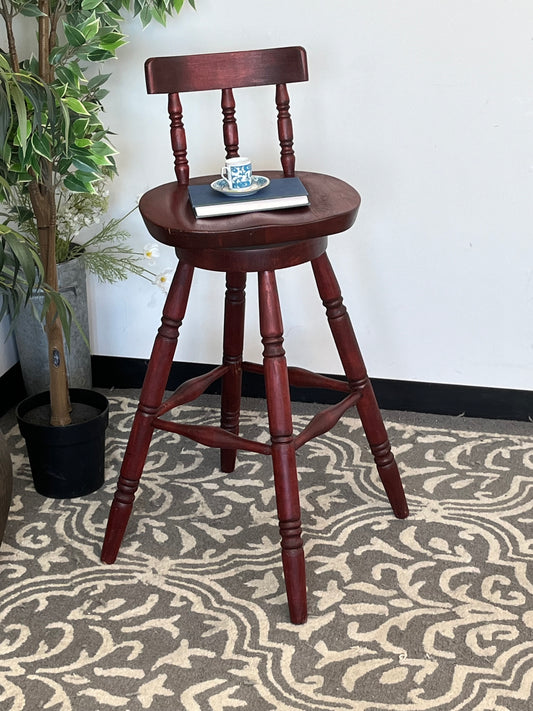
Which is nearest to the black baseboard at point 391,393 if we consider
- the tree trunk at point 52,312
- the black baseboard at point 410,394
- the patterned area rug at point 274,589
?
the black baseboard at point 410,394

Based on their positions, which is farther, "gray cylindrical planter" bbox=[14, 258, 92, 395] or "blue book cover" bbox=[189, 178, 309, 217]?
"gray cylindrical planter" bbox=[14, 258, 92, 395]

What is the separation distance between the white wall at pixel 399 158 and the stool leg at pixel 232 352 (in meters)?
0.39

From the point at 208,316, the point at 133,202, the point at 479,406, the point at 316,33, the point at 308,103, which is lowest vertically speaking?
the point at 479,406

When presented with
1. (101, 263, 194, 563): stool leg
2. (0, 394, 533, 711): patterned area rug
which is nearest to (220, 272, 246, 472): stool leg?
(0, 394, 533, 711): patterned area rug

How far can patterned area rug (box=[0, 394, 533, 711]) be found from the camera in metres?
1.50

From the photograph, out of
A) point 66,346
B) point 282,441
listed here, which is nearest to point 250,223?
point 282,441


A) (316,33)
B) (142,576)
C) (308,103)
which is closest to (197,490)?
Answer: (142,576)

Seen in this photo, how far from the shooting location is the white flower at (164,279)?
216 centimetres

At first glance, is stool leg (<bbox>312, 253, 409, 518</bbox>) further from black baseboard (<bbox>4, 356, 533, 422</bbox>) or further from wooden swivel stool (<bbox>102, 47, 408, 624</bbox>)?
black baseboard (<bbox>4, 356, 533, 422</bbox>)

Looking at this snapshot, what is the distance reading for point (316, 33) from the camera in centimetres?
210

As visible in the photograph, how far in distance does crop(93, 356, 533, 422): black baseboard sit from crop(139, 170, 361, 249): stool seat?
804 millimetres

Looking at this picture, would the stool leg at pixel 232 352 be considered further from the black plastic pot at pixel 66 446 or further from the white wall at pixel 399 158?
the white wall at pixel 399 158

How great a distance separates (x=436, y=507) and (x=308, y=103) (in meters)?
1.00

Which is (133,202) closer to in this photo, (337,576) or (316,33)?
(316,33)
